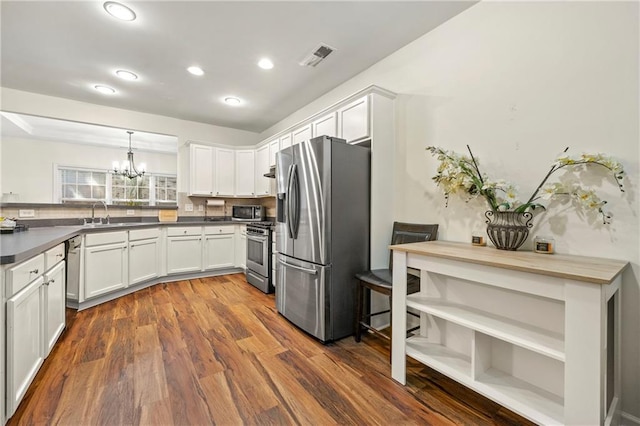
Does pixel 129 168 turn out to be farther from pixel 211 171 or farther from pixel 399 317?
pixel 399 317

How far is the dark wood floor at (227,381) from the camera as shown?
4.84 ft

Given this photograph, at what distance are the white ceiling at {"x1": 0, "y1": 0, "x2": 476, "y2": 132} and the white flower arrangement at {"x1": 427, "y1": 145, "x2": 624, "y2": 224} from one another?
125 cm

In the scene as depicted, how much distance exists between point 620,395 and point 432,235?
132 cm

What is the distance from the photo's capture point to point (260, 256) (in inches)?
147

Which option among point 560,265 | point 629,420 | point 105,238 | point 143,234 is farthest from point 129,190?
point 629,420

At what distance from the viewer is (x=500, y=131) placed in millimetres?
1913

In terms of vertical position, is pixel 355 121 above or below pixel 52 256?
above

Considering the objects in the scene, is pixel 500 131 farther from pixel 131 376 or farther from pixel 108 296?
pixel 108 296

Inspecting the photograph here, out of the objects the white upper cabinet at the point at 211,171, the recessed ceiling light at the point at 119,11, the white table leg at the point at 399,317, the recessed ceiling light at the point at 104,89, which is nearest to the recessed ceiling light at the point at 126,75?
the recessed ceiling light at the point at 104,89

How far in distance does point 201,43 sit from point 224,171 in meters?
2.43

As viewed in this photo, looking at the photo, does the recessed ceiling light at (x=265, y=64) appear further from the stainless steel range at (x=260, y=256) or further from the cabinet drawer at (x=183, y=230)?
the cabinet drawer at (x=183, y=230)

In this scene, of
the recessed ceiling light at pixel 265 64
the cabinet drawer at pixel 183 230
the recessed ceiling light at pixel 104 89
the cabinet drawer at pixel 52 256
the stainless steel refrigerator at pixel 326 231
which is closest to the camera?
the cabinet drawer at pixel 52 256

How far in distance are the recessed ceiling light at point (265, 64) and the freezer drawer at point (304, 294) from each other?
2077 millimetres

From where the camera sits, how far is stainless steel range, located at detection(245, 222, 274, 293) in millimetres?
3604
